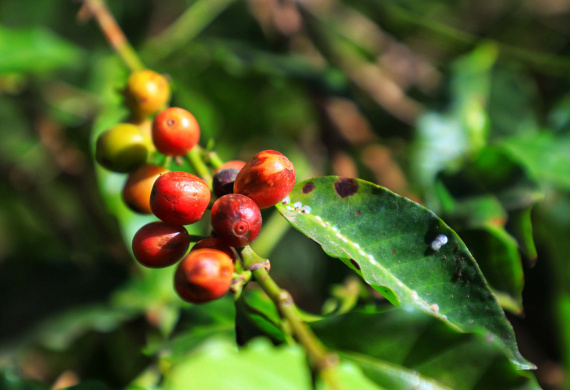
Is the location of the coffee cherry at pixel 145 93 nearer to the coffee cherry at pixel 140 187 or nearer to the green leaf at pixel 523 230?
the coffee cherry at pixel 140 187

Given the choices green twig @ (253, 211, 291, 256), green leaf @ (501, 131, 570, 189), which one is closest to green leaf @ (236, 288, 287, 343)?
green leaf @ (501, 131, 570, 189)

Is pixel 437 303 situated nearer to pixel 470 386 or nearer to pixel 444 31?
pixel 470 386

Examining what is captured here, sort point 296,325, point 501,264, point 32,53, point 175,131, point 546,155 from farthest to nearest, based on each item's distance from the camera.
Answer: point 32,53, point 546,155, point 501,264, point 175,131, point 296,325

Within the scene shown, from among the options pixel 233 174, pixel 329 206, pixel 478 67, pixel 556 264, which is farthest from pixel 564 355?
pixel 478 67

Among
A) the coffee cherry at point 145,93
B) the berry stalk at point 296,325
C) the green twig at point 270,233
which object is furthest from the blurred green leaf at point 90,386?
the green twig at point 270,233

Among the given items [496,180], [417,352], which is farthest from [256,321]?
[496,180]

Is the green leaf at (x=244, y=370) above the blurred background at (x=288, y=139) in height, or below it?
above

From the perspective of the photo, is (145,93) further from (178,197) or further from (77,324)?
(77,324)
